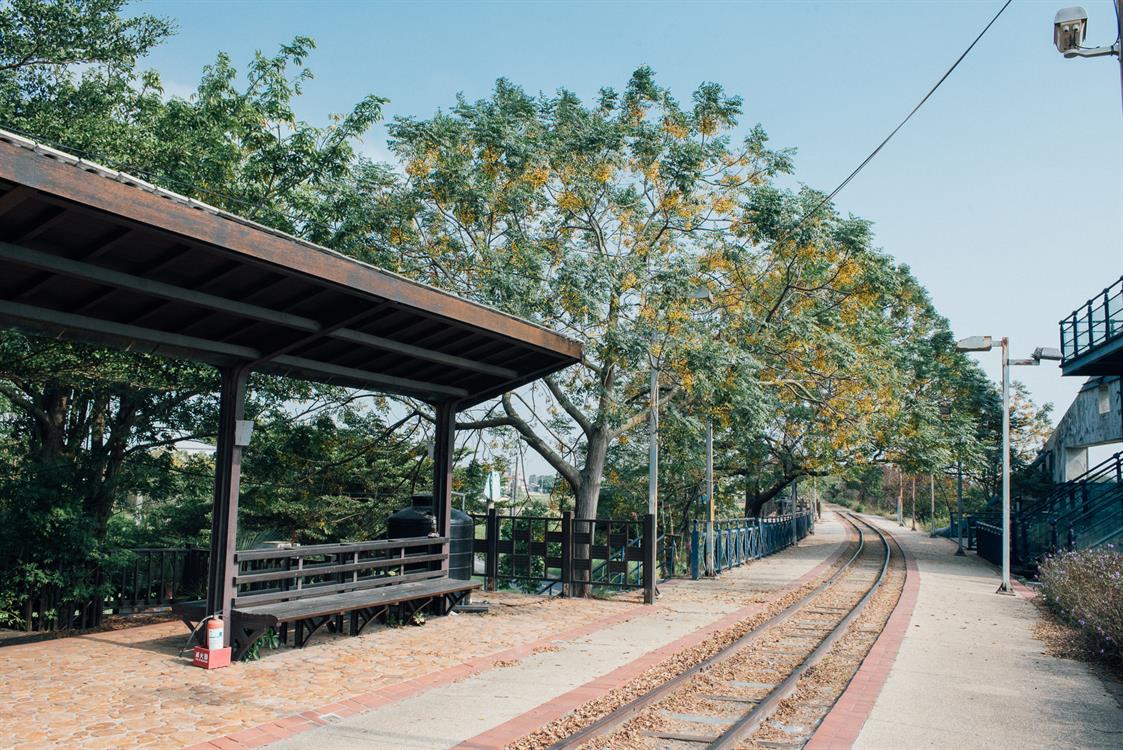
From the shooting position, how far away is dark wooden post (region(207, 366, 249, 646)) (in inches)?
350

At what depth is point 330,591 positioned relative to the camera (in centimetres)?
1021

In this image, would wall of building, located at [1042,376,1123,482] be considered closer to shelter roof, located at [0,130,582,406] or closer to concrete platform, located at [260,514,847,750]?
concrete platform, located at [260,514,847,750]

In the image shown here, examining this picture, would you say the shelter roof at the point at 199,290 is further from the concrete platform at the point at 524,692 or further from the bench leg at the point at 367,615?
the concrete platform at the point at 524,692

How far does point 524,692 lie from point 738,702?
1.95 metres

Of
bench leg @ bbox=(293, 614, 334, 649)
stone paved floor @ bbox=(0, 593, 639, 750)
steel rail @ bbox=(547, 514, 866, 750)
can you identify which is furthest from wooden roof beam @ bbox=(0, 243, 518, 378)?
steel rail @ bbox=(547, 514, 866, 750)

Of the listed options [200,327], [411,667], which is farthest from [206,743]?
[200,327]

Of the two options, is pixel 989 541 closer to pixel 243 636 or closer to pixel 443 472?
pixel 443 472

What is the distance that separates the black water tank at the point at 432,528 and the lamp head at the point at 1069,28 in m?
9.59

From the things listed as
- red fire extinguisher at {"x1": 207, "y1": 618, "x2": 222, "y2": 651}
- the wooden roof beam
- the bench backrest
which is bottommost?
red fire extinguisher at {"x1": 207, "y1": 618, "x2": 222, "y2": 651}

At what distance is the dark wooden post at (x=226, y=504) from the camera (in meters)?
8.89

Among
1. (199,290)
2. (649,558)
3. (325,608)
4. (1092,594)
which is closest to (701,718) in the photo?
(325,608)

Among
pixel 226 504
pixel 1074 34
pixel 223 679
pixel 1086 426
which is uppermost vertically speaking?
pixel 1074 34

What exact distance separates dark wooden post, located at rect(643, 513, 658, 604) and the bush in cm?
621

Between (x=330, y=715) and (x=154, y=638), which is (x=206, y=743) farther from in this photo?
(x=154, y=638)
